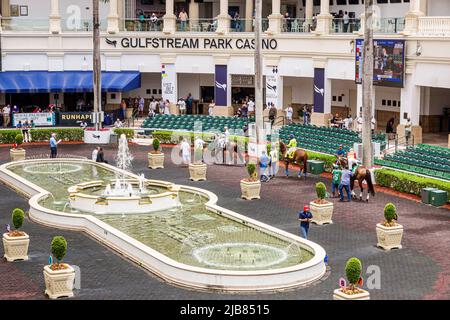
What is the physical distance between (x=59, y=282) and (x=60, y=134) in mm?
34436

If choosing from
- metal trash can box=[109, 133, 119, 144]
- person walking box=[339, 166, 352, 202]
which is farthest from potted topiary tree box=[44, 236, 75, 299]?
metal trash can box=[109, 133, 119, 144]

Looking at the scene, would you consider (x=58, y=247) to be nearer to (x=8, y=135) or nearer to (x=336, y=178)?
(x=336, y=178)

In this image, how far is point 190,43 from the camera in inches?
2662

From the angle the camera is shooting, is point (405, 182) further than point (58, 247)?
Yes

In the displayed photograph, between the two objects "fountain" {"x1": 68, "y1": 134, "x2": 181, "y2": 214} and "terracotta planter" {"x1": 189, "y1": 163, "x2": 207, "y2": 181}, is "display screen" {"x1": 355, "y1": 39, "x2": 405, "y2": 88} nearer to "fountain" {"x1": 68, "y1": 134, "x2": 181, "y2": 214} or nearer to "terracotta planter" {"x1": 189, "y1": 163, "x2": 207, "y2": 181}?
"terracotta planter" {"x1": 189, "y1": 163, "x2": 207, "y2": 181}

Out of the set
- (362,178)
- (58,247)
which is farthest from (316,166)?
(58,247)

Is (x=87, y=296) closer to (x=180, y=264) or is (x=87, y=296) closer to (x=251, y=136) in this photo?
(x=180, y=264)

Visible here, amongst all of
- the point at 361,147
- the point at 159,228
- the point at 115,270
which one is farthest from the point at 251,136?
the point at 115,270

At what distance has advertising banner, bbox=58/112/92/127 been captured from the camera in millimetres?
63438

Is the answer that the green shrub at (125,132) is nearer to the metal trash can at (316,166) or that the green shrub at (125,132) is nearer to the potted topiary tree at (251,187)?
the metal trash can at (316,166)

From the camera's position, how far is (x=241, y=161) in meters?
49.9

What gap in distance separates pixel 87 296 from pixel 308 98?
43787 mm

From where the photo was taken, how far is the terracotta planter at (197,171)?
44.1m

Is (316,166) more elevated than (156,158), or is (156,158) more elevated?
(156,158)
